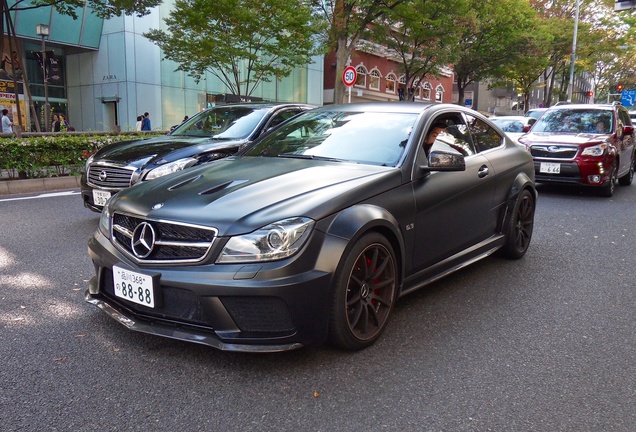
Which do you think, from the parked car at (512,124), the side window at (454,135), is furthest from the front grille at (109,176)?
the parked car at (512,124)

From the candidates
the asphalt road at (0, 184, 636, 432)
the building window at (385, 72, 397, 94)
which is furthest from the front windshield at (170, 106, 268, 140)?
the building window at (385, 72, 397, 94)

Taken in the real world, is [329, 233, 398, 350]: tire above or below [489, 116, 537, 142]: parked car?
below

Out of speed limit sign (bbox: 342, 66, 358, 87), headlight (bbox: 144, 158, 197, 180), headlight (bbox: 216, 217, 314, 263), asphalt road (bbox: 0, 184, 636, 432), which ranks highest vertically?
speed limit sign (bbox: 342, 66, 358, 87)

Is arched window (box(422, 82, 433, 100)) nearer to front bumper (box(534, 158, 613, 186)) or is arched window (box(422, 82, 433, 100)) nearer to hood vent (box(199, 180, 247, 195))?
front bumper (box(534, 158, 613, 186))

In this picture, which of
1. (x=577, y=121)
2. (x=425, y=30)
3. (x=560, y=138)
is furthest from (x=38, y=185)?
(x=425, y=30)

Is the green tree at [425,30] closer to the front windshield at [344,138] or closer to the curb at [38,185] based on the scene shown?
the curb at [38,185]

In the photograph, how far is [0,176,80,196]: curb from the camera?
9305mm

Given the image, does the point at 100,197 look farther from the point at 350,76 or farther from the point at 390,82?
the point at 390,82

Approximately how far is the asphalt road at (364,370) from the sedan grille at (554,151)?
5370 mm

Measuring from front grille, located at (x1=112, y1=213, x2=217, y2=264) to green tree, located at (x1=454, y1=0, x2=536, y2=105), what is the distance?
25.3m

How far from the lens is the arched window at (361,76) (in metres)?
35.7

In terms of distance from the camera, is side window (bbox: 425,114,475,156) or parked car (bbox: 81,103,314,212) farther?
parked car (bbox: 81,103,314,212)

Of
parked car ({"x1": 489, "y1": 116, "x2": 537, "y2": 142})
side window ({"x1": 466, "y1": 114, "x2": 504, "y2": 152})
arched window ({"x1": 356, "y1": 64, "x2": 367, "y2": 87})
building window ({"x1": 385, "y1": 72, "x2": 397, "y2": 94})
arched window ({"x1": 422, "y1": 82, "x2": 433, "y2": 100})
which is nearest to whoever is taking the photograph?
side window ({"x1": 466, "y1": 114, "x2": 504, "y2": 152})

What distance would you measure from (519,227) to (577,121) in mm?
6365
